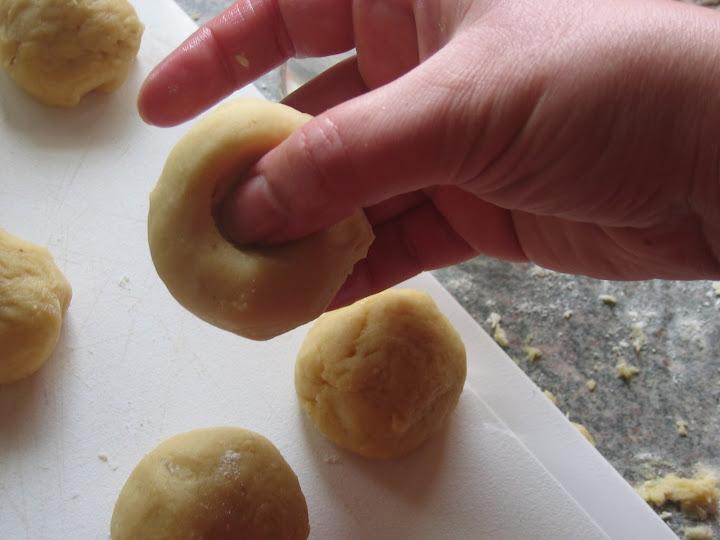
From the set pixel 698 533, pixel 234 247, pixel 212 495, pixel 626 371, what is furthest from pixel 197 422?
pixel 698 533

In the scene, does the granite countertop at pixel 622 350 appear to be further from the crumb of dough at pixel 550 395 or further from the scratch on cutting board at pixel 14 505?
the scratch on cutting board at pixel 14 505

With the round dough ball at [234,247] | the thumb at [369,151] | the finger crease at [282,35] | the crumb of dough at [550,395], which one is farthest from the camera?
the crumb of dough at [550,395]

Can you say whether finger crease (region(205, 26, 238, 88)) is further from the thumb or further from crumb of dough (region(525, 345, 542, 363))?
crumb of dough (region(525, 345, 542, 363))

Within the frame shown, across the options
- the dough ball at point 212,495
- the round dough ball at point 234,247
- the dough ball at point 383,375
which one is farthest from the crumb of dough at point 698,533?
the round dough ball at point 234,247

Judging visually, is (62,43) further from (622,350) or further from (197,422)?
(622,350)

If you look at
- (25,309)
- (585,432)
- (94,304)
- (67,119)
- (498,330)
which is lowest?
(585,432)

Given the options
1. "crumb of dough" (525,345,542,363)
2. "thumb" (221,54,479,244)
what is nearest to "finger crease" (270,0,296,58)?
"thumb" (221,54,479,244)

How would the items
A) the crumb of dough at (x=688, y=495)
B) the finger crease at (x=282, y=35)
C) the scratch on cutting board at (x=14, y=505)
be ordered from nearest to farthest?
1. the scratch on cutting board at (x=14, y=505)
2. the finger crease at (x=282, y=35)
3. the crumb of dough at (x=688, y=495)
